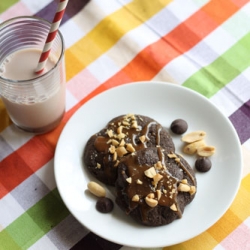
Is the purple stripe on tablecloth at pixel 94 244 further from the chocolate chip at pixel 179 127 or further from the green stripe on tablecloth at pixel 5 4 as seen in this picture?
the green stripe on tablecloth at pixel 5 4

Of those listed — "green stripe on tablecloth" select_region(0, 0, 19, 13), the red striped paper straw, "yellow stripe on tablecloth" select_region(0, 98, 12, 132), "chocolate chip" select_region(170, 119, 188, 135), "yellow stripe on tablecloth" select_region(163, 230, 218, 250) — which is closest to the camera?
the red striped paper straw

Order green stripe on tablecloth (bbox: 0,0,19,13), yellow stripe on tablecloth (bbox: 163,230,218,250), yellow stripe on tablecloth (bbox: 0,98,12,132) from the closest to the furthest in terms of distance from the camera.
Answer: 1. yellow stripe on tablecloth (bbox: 163,230,218,250)
2. yellow stripe on tablecloth (bbox: 0,98,12,132)
3. green stripe on tablecloth (bbox: 0,0,19,13)

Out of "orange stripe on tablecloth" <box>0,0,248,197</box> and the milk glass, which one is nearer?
the milk glass

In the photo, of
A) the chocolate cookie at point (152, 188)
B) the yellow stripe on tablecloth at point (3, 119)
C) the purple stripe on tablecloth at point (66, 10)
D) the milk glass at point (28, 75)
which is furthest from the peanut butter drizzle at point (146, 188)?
the purple stripe on tablecloth at point (66, 10)

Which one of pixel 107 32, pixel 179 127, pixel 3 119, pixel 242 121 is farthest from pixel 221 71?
pixel 3 119

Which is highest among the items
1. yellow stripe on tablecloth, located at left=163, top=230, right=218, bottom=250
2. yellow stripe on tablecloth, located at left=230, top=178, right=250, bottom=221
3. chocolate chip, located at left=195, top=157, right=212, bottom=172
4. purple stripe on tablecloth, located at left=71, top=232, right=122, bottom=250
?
chocolate chip, located at left=195, top=157, right=212, bottom=172

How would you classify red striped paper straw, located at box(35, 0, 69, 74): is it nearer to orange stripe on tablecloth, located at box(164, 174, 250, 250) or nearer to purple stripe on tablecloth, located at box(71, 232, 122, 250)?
purple stripe on tablecloth, located at box(71, 232, 122, 250)

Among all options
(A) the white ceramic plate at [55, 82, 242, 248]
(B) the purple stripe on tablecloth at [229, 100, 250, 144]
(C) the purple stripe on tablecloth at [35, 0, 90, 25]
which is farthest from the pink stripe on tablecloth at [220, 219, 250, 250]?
→ (C) the purple stripe on tablecloth at [35, 0, 90, 25]
